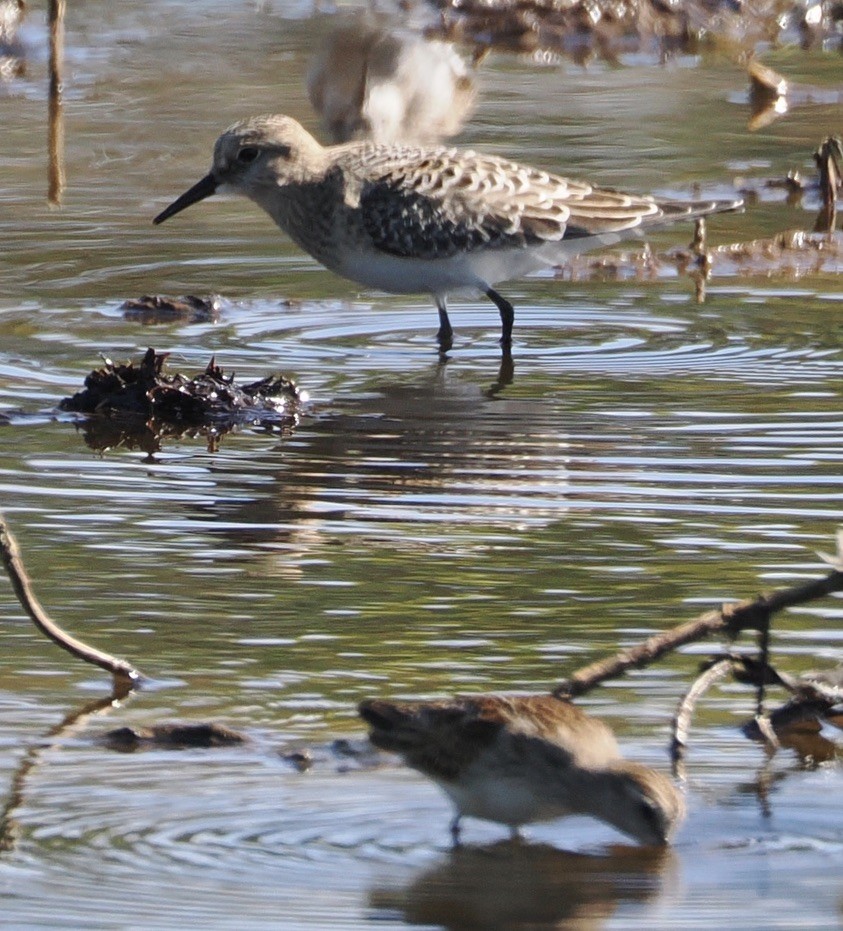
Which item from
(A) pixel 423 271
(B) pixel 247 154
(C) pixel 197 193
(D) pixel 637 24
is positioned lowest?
(A) pixel 423 271

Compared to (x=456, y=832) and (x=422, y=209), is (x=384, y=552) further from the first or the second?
(x=422, y=209)

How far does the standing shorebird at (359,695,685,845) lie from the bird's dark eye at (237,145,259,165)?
6.21m

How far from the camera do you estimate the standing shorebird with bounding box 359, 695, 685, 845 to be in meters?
4.12

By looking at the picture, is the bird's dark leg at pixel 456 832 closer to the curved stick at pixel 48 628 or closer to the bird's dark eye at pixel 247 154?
the curved stick at pixel 48 628

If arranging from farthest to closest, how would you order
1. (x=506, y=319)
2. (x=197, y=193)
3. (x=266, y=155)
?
1. (x=197, y=193)
2. (x=266, y=155)
3. (x=506, y=319)

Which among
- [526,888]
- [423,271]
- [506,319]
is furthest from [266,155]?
[526,888]

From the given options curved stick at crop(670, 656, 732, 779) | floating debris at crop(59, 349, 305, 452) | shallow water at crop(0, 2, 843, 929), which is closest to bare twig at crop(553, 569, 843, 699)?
curved stick at crop(670, 656, 732, 779)

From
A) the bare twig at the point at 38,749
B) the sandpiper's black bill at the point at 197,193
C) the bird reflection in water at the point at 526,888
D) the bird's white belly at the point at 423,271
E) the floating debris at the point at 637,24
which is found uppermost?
the floating debris at the point at 637,24

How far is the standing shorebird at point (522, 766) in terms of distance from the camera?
4117 millimetres

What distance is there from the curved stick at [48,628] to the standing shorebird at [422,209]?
444 centimetres

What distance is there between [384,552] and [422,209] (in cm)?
376

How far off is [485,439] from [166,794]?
337cm

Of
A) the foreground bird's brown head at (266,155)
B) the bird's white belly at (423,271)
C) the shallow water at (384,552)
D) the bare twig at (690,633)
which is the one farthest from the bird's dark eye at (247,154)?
the bare twig at (690,633)

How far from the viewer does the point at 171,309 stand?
973cm
